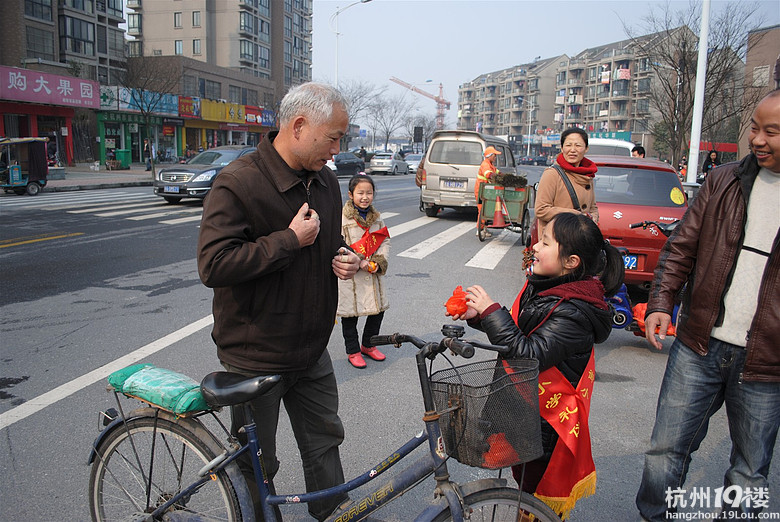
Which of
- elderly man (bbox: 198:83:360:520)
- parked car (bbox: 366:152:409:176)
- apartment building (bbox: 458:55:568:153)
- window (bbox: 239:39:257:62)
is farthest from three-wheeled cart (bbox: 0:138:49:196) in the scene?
apartment building (bbox: 458:55:568:153)

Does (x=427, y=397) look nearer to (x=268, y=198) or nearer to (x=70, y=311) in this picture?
(x=268, y=198)

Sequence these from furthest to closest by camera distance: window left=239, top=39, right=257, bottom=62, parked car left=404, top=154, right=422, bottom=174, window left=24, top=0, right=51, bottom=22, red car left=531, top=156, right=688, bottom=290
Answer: window left=239, top=39, right=257, bottom=62
parked car left=404, top=154, right=422, bottom=174
window left=24, top=0, right=51, bottom=22
red car left=531, top=156, right=688, bottom=290

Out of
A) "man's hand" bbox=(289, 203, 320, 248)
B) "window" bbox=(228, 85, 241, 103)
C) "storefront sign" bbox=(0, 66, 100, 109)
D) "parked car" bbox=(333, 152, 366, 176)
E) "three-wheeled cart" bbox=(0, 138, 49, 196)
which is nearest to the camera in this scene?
"man's hand" bbox=(289, 203, 320, 248)

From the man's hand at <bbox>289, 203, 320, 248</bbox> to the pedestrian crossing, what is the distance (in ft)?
22.6

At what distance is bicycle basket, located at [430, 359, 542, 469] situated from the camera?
1782 mm

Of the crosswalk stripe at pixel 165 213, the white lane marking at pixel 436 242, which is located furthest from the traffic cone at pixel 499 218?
the crosswalk stripe at pixel 165 213

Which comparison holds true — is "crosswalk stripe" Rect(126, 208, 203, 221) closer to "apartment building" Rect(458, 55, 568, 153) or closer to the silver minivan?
the silver minivan

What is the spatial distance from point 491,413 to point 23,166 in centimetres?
2008

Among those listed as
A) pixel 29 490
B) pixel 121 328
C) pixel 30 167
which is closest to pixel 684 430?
pixel 29 490

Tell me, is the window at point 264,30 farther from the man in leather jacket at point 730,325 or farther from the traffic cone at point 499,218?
the man in leather jacket at point 730,325

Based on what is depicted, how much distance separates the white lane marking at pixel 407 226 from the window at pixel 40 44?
33493 mm

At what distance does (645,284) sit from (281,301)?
5245 millimetres

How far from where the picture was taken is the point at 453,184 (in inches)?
537

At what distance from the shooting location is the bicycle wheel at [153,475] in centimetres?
221
